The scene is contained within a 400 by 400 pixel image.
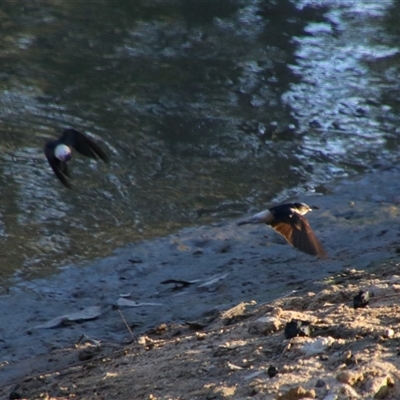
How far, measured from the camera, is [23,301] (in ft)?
19.6

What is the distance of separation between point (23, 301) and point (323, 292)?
202 centimetres

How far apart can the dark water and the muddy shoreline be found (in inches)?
11.2

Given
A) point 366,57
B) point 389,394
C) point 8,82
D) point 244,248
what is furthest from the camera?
point 366,57

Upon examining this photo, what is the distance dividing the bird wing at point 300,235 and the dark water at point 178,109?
150 cm

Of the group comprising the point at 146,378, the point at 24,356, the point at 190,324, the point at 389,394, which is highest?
the point at 389,394

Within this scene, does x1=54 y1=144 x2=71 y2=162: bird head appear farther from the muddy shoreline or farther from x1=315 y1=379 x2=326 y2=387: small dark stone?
x1=315 y1=379 x2=326 y2=387: small dark stone

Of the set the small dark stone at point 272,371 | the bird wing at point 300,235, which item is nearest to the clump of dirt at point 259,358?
the small dark stone at point 272,371

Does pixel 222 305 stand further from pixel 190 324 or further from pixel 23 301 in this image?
pixel 23 301

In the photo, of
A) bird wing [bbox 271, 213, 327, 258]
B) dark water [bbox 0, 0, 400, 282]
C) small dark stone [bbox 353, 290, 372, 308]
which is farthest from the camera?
dark water [bbox 0, 0, 400, 282]

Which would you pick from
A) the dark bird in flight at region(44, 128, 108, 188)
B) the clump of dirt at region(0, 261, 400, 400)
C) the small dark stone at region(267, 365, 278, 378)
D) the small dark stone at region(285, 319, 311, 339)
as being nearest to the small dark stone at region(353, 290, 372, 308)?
the clump of dirt at region(0, 261, 400, 400)

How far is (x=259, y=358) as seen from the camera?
3857 mm

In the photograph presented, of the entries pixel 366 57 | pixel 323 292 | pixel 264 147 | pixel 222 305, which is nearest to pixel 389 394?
pixel 323 292

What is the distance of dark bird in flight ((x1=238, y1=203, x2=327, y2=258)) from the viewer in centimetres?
541

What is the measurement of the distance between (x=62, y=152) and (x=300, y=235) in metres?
1.70
